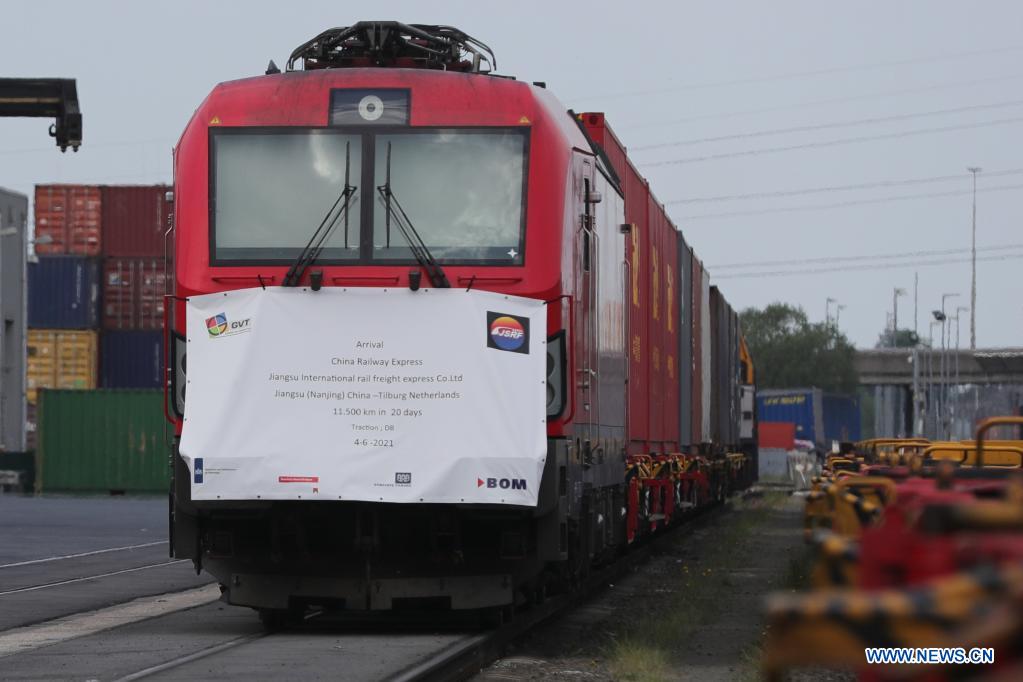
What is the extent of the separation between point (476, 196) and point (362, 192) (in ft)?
2.38

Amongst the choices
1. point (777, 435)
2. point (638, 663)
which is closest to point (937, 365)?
point (777, 435)

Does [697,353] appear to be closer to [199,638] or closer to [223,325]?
[199,638]

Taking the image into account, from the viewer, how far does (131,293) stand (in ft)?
169

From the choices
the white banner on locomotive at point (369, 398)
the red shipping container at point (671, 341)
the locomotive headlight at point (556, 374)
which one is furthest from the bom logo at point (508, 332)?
the red shipping container at point (671, 341)

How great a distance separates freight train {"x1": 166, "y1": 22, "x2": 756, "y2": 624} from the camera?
10531 mm

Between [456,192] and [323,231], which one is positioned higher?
[456,192]

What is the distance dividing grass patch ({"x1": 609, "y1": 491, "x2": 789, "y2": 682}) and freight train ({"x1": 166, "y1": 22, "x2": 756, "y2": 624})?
808mm

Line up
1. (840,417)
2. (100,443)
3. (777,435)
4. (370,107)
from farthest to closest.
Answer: (840,417), (777,435), (100,443), (370,107)

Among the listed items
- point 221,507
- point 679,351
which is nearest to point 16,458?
point 679,351

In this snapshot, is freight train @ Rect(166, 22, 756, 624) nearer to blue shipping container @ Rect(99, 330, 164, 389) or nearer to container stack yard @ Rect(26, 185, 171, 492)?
container stack yard @ Rect(26, 185, 171, 492)

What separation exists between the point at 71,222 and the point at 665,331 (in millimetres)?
35839

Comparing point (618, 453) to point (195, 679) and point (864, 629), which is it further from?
point (864, 629)

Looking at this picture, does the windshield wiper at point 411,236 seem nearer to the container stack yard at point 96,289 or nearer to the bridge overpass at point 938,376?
the container stack yard at point 96,289

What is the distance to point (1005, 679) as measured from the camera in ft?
8.60
